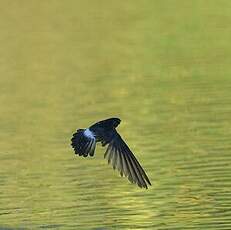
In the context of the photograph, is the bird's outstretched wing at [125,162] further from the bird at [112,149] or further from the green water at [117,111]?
the green water at [117,111]

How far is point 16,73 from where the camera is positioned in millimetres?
16000

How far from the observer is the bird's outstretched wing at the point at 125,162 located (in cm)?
695

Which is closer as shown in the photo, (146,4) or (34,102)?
(34,102)

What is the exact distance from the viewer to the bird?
698 cm

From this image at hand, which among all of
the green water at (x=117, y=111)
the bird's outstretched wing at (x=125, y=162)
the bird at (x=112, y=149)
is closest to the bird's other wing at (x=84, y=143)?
the bird at (x=112, y=149)

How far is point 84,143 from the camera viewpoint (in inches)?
280

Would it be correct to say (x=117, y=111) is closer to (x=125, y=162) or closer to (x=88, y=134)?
(x=88, y=134)

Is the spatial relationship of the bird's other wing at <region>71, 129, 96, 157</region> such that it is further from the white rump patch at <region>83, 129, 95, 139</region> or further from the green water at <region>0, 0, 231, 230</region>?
the green water at <region>0, 0, 231, 230</region>

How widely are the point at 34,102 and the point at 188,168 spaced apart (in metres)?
4.05

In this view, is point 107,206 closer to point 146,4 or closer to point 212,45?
point 212,45

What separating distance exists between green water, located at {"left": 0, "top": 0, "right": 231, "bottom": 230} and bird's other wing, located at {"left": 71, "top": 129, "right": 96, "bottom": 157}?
0.88 metres

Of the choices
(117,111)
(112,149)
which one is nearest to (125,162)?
(112,149)

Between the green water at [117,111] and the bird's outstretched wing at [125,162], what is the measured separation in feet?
2.50

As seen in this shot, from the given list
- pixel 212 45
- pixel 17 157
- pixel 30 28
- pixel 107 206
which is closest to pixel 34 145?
pixel 17 157
